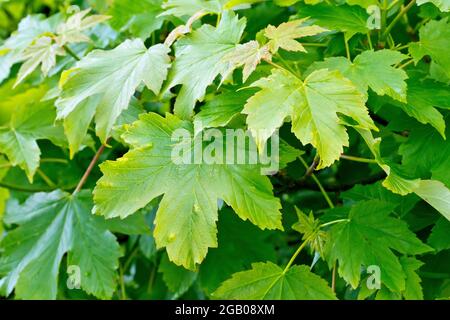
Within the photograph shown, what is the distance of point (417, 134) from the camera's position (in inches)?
42.7

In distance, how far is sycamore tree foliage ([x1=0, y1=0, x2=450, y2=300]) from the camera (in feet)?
3.07

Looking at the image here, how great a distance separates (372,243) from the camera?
1.04 m

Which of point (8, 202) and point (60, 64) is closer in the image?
point (60, 64)

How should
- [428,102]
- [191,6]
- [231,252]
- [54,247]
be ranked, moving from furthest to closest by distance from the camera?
[231,252]
[54,247]
[191,6]
[428,102]

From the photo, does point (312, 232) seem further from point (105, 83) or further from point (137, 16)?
point (137, 16)

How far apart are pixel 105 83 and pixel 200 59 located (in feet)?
0.61

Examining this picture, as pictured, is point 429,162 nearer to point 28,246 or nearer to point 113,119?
point 113,119

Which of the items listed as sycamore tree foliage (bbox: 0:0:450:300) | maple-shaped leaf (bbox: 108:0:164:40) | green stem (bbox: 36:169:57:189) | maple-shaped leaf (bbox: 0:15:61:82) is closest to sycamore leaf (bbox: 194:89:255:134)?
sycamore tree foliage (bbox: 0:0:450:300)

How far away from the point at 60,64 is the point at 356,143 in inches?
29.8

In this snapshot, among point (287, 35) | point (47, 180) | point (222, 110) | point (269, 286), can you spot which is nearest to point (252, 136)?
point (222, 110)

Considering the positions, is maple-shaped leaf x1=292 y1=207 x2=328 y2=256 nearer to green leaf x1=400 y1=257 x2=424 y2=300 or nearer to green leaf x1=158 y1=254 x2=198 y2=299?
green leaf x1=400 y1=257 x2=424 y2=300

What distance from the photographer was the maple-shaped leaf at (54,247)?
1227mm

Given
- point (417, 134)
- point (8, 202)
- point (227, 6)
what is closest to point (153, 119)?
point (227, 6)

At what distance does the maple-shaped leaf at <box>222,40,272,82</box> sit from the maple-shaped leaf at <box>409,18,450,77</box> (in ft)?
0.91
